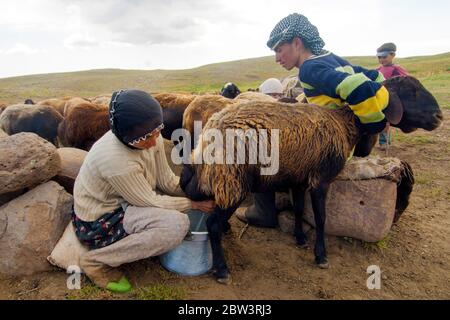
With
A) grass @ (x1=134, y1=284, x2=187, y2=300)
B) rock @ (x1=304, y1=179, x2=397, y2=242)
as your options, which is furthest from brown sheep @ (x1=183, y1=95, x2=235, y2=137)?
grass @ (x1=134, y1=284, x2=187, y2=300)

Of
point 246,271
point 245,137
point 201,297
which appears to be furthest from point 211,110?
point 201,297

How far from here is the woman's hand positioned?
3434mm

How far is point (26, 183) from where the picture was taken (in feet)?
11.9

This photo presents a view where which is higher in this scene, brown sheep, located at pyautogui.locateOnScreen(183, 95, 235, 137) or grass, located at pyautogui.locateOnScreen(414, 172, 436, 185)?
brown sheep, located at pyautogui.locateOnScreen(183, 95, 235, 137)

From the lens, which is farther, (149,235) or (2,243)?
(2,243)

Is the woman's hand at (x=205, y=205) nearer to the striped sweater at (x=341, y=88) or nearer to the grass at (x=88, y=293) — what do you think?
the grass at (x=88, y=293)

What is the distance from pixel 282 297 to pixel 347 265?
97cm

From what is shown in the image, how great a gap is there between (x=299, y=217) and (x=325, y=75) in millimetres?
1652

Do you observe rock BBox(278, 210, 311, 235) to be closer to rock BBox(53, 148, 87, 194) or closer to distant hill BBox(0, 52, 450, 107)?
rock BBox(53, 148, 87, 194)

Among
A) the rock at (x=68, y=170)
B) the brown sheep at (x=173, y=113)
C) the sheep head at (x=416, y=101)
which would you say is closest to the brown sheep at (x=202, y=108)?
the brown sheep at (x=173, y=113)

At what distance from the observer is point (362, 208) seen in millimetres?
4090

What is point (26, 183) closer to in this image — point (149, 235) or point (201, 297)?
point (149, 235)

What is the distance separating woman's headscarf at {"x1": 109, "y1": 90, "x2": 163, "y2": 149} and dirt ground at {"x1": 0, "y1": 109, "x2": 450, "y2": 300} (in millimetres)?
1397

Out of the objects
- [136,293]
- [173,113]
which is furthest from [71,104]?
[136,293]
